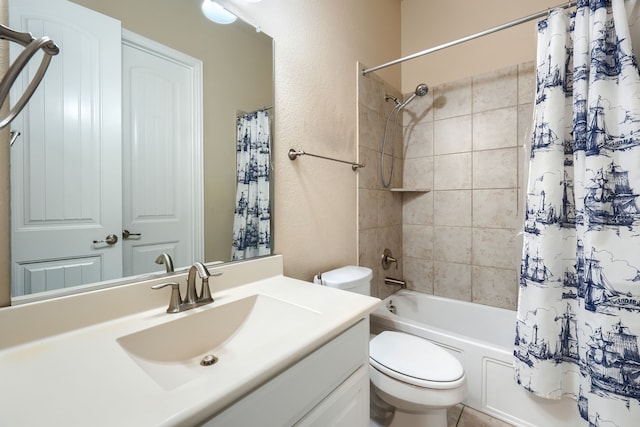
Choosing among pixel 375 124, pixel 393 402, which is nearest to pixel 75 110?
pixel 393 402

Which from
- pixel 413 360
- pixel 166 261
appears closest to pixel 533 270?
pixel 413 360

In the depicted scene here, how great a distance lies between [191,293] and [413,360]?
983 mm

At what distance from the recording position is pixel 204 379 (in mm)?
479

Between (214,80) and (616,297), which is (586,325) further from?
(214,80)

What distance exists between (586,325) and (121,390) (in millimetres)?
1569

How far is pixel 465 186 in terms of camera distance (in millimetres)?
2039

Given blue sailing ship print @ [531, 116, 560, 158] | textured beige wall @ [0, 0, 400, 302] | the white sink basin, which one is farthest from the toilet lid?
blue sailing ship print @ [531, 116, 560, 158]

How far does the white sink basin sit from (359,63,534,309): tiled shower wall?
3.34 ft

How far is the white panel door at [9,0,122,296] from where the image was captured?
662 millimetres

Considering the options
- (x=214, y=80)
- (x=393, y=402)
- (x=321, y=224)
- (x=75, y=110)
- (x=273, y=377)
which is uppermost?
(x=214, y=80)

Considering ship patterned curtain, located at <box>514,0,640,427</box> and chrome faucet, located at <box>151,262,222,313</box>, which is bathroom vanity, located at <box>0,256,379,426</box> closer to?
chrome faucet, located at <box>151,262,222,313</box>

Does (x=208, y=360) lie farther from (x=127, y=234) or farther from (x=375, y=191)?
(x=375, y=191)

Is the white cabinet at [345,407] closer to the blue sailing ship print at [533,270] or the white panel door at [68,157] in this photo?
the white panel door at [68,157]

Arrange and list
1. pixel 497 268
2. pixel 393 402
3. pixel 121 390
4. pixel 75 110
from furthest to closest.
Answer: pixel 497 268
pixel 393 402
pixel 75 110
pixel 121 390
